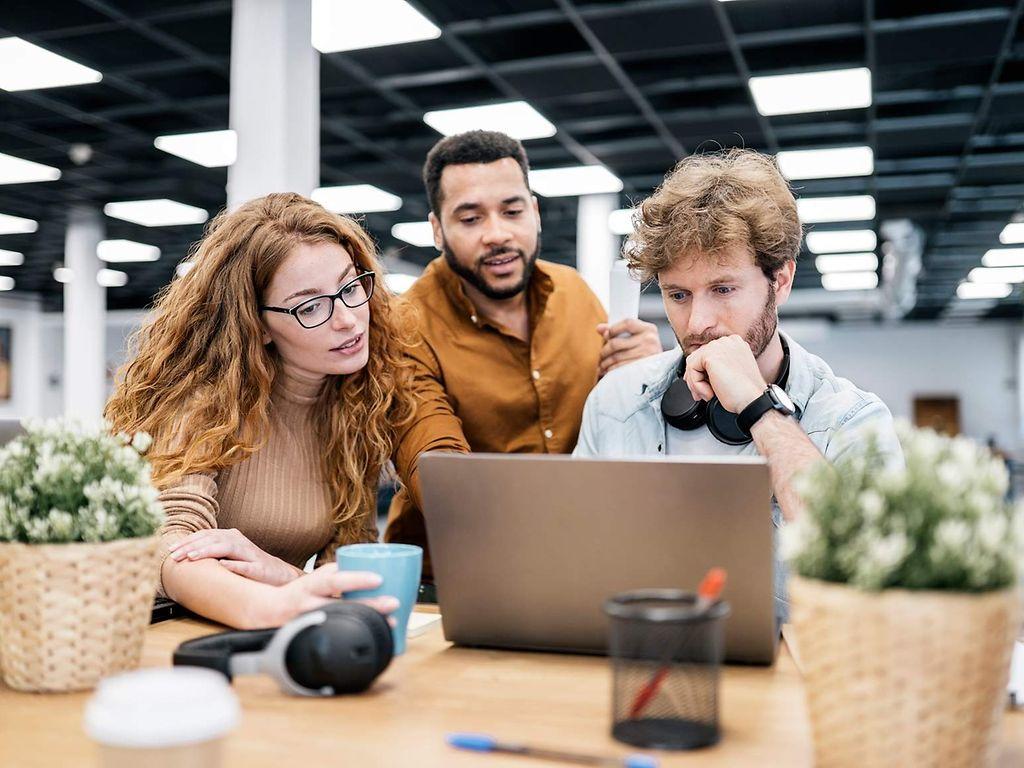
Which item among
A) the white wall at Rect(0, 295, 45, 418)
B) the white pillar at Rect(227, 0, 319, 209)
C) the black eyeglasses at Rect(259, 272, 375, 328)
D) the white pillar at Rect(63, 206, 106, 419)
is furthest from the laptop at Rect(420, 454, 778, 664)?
the white wall at Rect(0, 295, 45, 418)

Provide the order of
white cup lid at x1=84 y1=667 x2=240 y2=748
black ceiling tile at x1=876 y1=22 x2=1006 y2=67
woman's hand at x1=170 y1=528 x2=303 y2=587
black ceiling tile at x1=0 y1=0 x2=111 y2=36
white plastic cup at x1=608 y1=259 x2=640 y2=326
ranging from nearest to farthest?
1. white cup lid at x1=84 y1=667 x2=240 y2=748
2. woman's hand at x1=170 y1=528 x2=303 y2=587
3. white plastic cup at x1=608 y1=259 x2=640 y2=326
4. black ceiling tile at x1=0 y1=0 x2=111 y2=36
5. black ceiling tile at x1=876 y1=22 x2=1006 y2=67

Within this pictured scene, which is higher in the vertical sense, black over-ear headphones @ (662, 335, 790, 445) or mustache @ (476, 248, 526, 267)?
mustache @ (476, 248, 526, 267)

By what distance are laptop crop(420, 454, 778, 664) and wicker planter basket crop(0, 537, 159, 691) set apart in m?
0.36

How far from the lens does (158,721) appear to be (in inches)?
27.9

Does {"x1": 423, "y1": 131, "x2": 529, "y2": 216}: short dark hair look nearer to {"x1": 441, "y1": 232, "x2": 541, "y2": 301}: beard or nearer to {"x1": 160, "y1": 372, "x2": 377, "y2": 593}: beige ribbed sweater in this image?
{"x1": 441, "y1": 232, "x2": 541, "y2": 301}: beard

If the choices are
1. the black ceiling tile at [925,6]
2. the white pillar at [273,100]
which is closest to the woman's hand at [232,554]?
the white pillar at [273,100]

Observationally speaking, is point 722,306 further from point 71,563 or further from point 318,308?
point 71,563

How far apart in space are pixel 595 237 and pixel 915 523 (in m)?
7.85

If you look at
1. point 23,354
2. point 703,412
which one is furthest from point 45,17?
point 23,354

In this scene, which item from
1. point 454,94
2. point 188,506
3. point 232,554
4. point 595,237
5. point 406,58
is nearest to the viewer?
point 232,554

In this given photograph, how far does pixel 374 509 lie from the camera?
1909mm

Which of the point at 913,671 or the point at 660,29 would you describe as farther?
the point at 660,29

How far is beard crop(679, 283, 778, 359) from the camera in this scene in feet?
6.13

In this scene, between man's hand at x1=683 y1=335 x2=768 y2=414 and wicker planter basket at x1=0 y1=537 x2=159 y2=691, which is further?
man's hand at x1=683 y1=335 x2=768 y2=414
